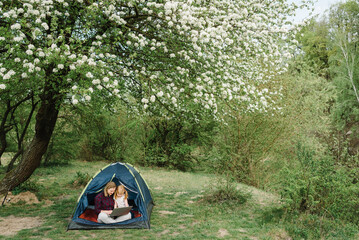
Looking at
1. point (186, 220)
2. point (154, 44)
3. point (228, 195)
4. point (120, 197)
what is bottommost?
point (186, 220)

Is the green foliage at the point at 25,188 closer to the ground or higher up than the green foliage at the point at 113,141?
closer to the ground

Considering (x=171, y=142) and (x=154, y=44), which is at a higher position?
(x=154, y=44)

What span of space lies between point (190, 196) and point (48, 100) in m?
5.98

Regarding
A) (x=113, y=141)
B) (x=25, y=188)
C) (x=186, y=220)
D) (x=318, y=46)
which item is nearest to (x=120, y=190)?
(x=186, y=220)

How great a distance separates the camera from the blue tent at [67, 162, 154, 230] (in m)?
7.07

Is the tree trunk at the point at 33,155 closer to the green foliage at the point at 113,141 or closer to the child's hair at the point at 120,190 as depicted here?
the child's hair at the point at 120,190

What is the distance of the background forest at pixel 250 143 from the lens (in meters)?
7.21

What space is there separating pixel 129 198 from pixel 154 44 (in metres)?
4.37

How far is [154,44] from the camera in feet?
22.5

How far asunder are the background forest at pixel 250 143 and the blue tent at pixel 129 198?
2.22 meters

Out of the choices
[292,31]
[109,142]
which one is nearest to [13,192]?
[292,31]

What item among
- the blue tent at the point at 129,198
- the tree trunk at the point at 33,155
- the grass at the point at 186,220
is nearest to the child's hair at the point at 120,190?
the blue tent at the point at 129,198

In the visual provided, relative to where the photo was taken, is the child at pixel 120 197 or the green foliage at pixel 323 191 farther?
the child at pixel 120 197

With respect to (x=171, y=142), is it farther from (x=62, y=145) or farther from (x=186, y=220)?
(x=186, y=220)
